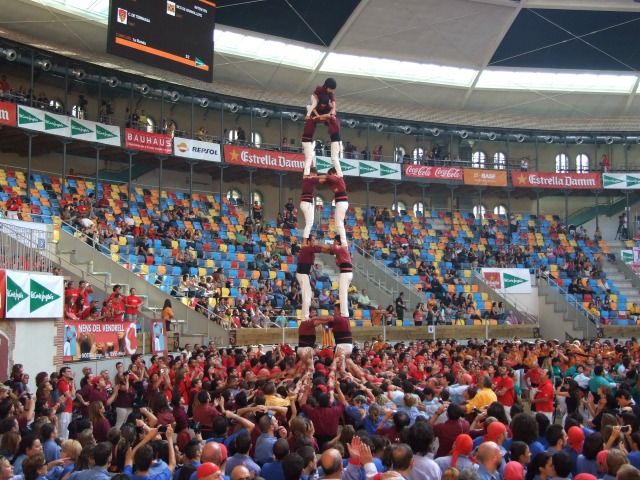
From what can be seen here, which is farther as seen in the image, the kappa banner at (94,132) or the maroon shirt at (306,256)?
the kappa banner at (94,132)

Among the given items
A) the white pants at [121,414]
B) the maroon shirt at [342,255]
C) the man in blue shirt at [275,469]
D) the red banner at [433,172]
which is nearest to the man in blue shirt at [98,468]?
the man in blue shirt at [275,469]

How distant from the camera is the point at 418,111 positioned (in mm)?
45281

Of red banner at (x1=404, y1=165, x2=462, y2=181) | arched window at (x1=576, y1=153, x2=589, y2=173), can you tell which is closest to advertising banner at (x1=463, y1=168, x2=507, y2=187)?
red banner at (x1=404, y1=165, x2=462, y2=181)

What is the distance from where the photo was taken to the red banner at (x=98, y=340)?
19.6m

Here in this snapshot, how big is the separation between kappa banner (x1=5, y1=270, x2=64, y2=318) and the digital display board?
12.7 metres

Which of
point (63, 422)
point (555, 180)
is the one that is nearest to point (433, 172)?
point (555, 180)

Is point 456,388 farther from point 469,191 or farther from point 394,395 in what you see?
point 469,191

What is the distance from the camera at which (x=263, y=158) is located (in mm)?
39406

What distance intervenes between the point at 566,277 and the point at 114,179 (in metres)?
23.8

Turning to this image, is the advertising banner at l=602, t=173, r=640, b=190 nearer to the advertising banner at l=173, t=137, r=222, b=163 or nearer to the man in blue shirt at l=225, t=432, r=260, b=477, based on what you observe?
the advertising banner at l=173, t=137, r=222, b=163

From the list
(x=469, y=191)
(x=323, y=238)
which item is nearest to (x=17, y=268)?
(x=323, y=238)

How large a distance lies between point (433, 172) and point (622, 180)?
1143 cm

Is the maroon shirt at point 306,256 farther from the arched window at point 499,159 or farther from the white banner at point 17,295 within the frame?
the arched window at point 499,159

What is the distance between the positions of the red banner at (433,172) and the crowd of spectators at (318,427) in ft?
86.4
